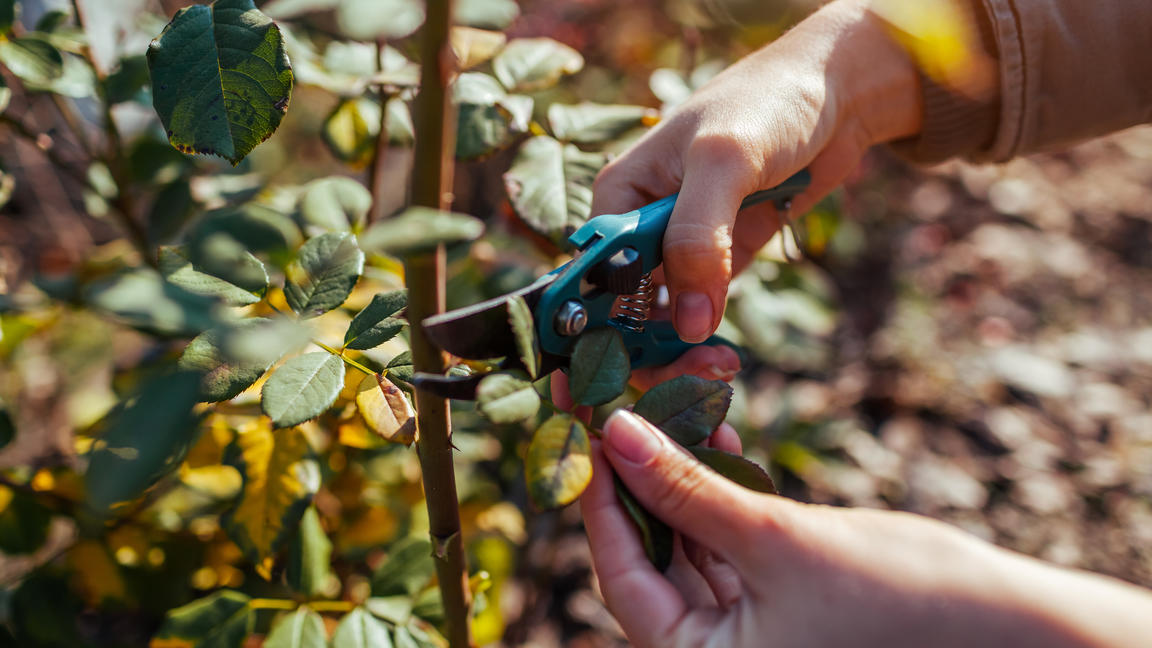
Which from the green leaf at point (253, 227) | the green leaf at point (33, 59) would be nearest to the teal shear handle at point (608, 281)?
the green leaf at point (253, 227)

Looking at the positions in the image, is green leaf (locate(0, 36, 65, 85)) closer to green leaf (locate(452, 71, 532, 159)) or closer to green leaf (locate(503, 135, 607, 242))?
green leaf (locate(452, 71, 532, 159))

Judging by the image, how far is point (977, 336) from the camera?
2990 millimetres

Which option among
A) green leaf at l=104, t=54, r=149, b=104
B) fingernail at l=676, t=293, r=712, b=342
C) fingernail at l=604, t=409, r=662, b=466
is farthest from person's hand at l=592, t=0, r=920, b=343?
green leaf at l=104, t=54, r=149, b=104

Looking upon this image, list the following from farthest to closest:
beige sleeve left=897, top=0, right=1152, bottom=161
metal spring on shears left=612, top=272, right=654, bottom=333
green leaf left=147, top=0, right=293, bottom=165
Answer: beige sleeve left=897, top=0, right=1152, bottom=161
metal spring on shears left=612, top=272, right=654, bottom=333
green leaf left=147, top=0, right=293, bottom=165

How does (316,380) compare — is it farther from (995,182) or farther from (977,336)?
(995,182)

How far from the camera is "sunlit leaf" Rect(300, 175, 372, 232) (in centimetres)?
130

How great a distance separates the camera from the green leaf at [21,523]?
1.29 meters

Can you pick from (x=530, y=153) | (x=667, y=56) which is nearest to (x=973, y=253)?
(x=667, y=56)

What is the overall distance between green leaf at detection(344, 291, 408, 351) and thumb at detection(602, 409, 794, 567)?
11.6 inches

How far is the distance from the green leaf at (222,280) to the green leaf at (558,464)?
423 mm

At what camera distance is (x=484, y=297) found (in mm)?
1585

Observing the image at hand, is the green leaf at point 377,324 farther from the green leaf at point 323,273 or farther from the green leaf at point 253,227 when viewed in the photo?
the green leaf at point 253,227

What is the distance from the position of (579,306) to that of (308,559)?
727 millimetres

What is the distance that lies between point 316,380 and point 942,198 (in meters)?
3.82
